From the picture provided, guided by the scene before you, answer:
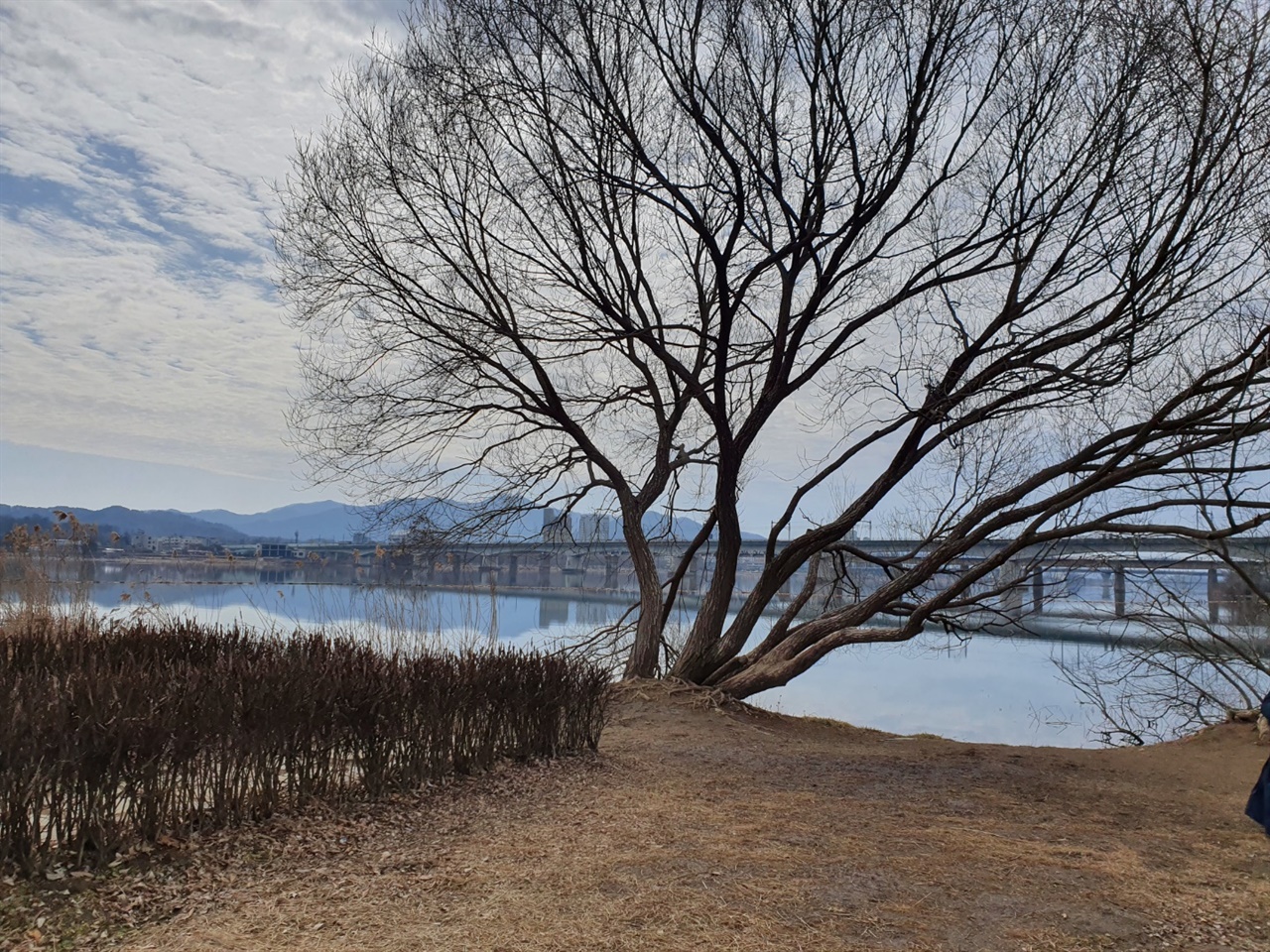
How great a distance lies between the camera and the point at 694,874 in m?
4.09

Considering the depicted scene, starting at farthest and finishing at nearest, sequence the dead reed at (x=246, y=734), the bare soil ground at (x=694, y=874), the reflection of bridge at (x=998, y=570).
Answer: the reflection of bridge at (x=998, y=570)
the dead reed at (x=246, y=734)
the bare soil ground at (x=694, y=874)

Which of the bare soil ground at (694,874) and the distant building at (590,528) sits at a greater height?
the distant building at (590,528)

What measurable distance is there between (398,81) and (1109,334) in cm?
730

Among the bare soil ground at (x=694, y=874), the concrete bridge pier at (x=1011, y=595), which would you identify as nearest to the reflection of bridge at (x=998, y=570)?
the concrete bridge pier at (x=1011, y=595)

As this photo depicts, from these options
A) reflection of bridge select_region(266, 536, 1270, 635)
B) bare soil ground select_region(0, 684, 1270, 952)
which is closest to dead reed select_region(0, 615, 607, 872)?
bare soil ground select_region(0, 684, 1270, 952)

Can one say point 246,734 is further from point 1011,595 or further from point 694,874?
point 1011,595

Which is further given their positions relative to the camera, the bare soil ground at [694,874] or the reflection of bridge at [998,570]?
the reflection of bridge at [998,570]

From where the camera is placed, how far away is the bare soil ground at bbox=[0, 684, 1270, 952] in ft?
11.4

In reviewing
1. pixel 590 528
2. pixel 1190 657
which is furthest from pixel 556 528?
pixel 1190 657

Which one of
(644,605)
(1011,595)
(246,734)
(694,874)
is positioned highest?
(1011,595)

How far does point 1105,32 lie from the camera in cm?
834

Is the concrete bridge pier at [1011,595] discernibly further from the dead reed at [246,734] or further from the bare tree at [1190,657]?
the dead reed at [246,734]

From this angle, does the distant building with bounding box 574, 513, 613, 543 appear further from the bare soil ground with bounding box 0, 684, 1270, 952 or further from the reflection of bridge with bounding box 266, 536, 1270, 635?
the bare soil ground with bounding box 0, 684, 1270, 952

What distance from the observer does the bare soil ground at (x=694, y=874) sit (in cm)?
347
